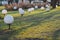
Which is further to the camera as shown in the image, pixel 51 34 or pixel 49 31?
pixel 49 31

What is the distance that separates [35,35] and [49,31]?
0.98 meters

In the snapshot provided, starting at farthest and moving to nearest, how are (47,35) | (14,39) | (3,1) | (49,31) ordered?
1. (3,1)
2. (49,31)
3. (47,35)
4. (14,39)

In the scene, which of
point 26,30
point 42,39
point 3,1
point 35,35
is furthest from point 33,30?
point 3,1

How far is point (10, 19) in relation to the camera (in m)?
9.34

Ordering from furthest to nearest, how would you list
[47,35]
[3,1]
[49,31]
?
[3,1]
[49,31]
[47,35]

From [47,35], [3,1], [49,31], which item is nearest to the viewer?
[47,35]

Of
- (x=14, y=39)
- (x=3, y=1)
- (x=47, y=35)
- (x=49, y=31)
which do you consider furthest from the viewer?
(x=3, y=1)

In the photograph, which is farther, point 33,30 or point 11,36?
point 33,30

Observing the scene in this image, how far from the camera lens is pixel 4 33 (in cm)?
891

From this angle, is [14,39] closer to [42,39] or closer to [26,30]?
[42,39]

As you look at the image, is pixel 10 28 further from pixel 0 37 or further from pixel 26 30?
pixel 0 37

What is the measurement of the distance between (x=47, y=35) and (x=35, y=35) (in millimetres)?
452

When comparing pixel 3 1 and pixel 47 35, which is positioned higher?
pixel 47 35

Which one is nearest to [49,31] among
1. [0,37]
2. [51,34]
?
[51,34]
